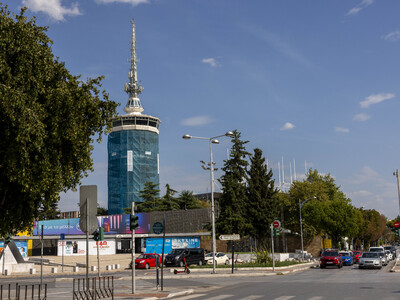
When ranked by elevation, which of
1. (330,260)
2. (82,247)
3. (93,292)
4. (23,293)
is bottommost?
(330,260)

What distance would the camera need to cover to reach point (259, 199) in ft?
210

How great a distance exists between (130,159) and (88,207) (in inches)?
4115

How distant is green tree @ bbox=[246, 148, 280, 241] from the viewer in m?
63.8

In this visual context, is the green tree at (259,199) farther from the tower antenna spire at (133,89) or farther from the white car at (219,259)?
the tower antenna spire at (133,89)

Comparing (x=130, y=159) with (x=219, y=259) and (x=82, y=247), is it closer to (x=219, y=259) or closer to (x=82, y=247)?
(x=82, y=247)

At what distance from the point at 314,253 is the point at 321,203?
787 centimetres

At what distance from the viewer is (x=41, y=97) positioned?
14.9 meters

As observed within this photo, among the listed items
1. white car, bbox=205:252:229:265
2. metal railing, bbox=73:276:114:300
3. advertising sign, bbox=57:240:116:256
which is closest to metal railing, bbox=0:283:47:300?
metal railing, bbox=73:276:114:300

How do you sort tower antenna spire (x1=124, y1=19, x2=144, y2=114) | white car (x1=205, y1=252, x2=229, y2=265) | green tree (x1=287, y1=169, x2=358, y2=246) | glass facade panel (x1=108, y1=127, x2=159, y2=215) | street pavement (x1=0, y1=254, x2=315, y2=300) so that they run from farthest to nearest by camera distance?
1. tower antenna spire (x1=124, y1=19, x2=144, y2=114)
2. glass facade panel (x1=108, y1=127, x2=159, y2=215)
3. green tree (x1=287, y1=169, x2=358, y2=246)
4. white car (x1=205, y1=252, x2=229, y2=265)
5. street pavement (x1=0, y1=254, x2=315, y2=300)

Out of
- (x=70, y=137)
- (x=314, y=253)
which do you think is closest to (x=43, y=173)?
(x=70, y=137)

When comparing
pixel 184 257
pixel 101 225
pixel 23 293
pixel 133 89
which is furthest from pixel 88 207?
pixel 133 89

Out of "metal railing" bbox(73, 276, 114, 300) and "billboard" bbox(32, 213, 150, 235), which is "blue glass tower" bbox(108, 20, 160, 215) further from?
"metal railing" bbox(73, 276, 114, 300)

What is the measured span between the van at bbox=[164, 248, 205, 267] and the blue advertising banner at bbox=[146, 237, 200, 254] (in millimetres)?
20454

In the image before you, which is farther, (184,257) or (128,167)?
(128,167)
